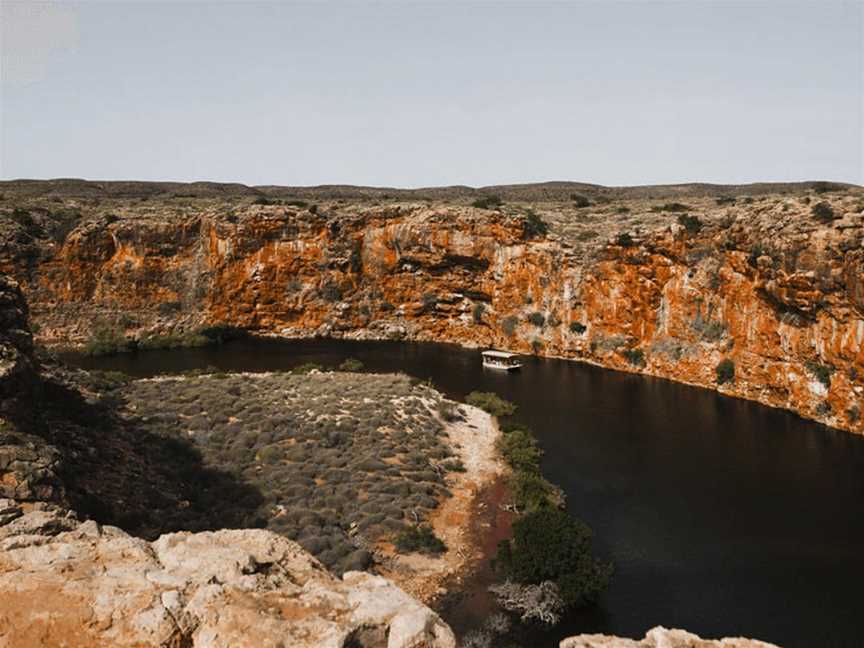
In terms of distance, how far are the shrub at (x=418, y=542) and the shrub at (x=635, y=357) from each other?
1178 inches

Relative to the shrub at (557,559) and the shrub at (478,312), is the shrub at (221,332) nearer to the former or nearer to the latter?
the shrub at (478,312)

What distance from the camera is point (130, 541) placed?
7340 mm

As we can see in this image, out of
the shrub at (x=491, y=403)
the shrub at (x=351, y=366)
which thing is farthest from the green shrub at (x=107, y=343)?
the shrub at (x=491, y=403)

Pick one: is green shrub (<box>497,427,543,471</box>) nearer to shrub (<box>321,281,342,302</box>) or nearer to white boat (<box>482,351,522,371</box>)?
white boat (<box>482,351,522,371</box>)

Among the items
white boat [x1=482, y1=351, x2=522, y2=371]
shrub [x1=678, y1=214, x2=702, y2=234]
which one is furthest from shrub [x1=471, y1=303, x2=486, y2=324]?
shrub [x1=678, y1=214, x2=702, y2=234]

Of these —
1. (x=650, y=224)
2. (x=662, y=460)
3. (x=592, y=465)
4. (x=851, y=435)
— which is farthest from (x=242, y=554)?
(x=650, y=224)

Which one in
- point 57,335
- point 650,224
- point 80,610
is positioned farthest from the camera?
point 57,335

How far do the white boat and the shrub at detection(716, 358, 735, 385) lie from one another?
45.9 feet

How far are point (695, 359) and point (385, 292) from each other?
1149 inches

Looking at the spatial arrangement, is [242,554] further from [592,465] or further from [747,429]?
[747,429]

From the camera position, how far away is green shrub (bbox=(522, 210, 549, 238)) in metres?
54.0

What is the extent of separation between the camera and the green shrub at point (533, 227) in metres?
54.0

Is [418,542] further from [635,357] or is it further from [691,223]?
[691,223]

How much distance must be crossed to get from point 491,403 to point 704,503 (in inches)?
576
